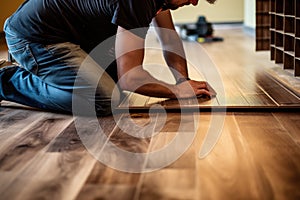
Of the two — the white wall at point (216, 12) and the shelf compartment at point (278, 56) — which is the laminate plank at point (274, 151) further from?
the white wall at point (216, 12)

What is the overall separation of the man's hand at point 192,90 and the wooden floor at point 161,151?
0.08 meters

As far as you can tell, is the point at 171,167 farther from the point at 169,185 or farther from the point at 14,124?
the point at 14,124

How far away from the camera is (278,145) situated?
4.58 feet

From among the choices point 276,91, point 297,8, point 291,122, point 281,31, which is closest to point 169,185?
point 291,122

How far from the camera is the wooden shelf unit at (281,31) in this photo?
8.36 feet

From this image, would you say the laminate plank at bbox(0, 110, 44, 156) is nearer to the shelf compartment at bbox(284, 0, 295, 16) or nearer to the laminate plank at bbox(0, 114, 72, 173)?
the laminate plank at bbox(0, 114, 72, 173)

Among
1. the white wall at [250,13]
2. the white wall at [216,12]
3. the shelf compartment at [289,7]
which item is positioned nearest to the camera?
the shelf compartment at [289,7]

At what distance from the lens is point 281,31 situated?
3002 mm

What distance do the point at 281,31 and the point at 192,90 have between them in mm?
1288

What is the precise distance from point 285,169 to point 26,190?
713 millimetres

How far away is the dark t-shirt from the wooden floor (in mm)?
359

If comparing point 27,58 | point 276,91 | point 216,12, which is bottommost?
point 276,91

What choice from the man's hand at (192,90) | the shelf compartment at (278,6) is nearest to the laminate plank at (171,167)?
the man's hand at (192,90)

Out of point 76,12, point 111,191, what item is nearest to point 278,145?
point 111,191
